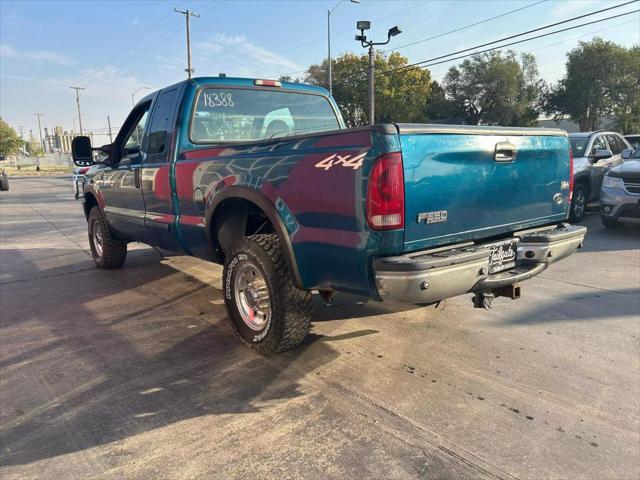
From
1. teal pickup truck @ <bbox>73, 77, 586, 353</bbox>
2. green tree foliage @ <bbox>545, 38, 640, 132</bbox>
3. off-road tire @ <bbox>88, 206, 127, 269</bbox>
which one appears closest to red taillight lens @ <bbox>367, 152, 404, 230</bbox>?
teal pickup truck @ <bbox>73, 77, 586, 353</bbox>

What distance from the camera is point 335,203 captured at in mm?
2787

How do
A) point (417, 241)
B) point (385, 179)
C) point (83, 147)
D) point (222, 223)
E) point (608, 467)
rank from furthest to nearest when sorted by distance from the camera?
point (83, 147) → point (222, 223) → point (417, 241) → point (385, 179) → point (608, 467)

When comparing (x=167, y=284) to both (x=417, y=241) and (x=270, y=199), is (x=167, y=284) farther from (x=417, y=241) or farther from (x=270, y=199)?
(x=417, y=241)

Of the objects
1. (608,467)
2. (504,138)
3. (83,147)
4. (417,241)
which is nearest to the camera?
(608,467)

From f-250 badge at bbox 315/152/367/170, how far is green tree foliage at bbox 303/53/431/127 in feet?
128

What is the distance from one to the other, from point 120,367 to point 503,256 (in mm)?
2799

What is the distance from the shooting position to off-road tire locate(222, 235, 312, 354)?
334 centimetres

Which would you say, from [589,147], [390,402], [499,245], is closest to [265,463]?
[390,402]

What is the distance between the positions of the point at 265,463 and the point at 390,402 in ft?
2.98

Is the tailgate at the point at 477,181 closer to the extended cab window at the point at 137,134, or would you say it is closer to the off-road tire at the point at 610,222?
the extended cab window at the point at 137,134

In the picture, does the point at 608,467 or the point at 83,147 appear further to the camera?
the point at 83,147

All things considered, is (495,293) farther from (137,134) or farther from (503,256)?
(137,134)

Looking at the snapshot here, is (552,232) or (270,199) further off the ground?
(270,199)

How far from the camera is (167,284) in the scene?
584 centimetres
